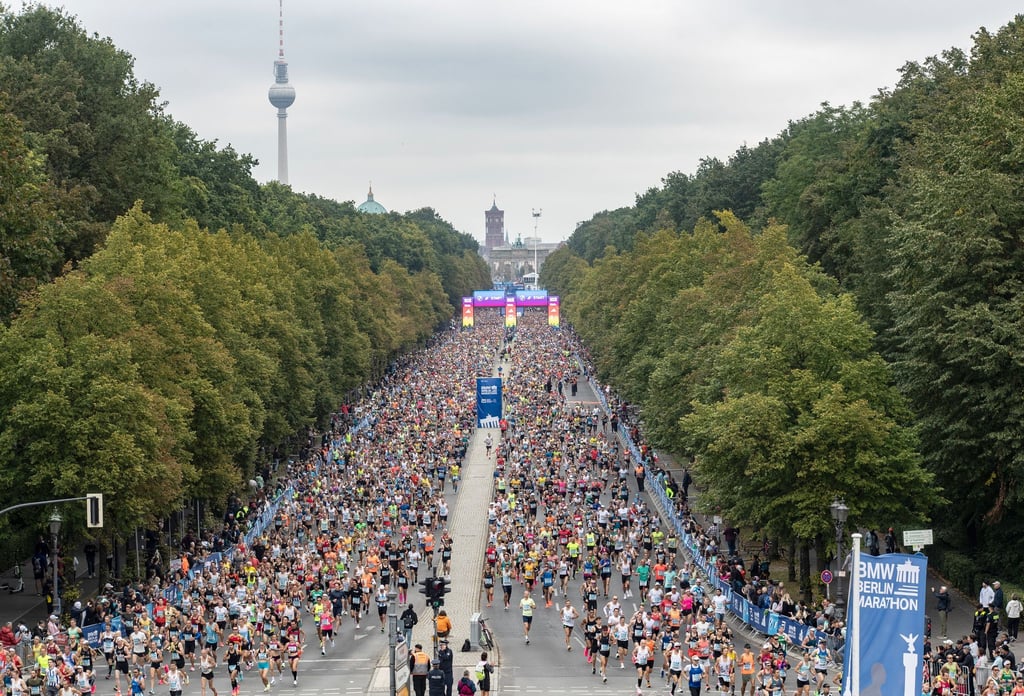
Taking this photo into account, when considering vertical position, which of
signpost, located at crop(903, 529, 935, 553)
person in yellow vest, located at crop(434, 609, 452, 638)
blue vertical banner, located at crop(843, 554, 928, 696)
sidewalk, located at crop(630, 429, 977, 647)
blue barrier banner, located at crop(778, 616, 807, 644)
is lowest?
sidewalk, located at crop(630, 429, 977, 647)

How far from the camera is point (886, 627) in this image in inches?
936

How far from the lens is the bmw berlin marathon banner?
23.6m

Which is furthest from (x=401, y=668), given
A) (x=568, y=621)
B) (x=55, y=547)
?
(x=55, y=547)

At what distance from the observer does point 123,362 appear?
47.6 m

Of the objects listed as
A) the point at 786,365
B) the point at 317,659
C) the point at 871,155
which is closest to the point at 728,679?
the point at 317,659

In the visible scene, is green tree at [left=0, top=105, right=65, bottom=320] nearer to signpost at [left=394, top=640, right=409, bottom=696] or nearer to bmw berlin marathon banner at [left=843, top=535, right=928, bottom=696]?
signpost at [left=394, top=640, right=409, bottom=696]

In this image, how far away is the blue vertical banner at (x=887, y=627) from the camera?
77.3 feet

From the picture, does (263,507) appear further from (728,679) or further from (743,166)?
(743,166)

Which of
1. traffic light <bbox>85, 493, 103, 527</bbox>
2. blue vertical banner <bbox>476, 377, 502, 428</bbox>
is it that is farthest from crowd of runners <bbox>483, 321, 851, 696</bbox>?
traffic light <bbox>85, 493, 103, 527</bbox>

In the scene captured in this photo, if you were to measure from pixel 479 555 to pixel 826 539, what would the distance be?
1427 centimetres

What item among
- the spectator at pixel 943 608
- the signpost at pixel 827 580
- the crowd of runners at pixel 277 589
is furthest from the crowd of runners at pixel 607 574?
the spectator at pixel 943 608

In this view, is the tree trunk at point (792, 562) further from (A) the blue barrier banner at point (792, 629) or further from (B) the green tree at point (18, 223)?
(B) the green tree at point (18, 223)

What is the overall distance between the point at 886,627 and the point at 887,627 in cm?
2

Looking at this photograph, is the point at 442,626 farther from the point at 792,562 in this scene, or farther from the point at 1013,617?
the point at 792,562
